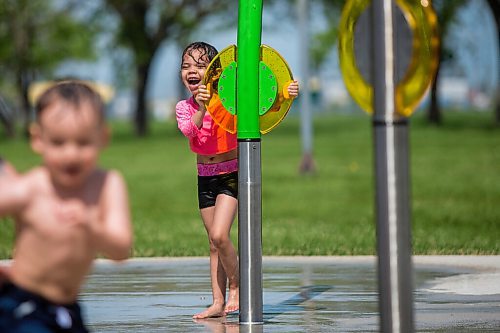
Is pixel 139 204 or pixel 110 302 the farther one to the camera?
pixel 139 204

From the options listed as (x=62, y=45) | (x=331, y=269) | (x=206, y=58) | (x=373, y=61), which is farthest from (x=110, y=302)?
(x=62, y=45)

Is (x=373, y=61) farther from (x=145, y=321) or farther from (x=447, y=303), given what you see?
(x=447, y=303)

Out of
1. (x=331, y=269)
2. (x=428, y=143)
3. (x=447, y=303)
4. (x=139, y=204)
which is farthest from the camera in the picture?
(x=428, y=143)

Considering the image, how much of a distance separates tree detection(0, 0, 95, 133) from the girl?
53.2 m

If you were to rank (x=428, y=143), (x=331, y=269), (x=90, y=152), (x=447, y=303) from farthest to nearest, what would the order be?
(x=428, y=143)
(x=331, y=269)
(x=447, y=303)
(x=90, y=152)

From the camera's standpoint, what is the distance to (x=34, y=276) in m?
4.40

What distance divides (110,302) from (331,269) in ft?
8.71

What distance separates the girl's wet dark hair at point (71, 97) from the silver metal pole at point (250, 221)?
2906 mm

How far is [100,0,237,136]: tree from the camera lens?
59.4 meters

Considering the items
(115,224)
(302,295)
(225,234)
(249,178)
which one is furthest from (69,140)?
(302,295)

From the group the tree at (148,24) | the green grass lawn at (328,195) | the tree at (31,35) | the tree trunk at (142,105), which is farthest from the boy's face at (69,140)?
the tree at (31,35)

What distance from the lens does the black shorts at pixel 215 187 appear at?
812 centimetres

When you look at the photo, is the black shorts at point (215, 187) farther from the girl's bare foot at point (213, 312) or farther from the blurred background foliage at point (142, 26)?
the blurred background foliage at point (142, 26)

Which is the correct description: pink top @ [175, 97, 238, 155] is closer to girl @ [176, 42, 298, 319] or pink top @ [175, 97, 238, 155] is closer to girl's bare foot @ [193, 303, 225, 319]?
girl @ [176, 42, 298, 319]
